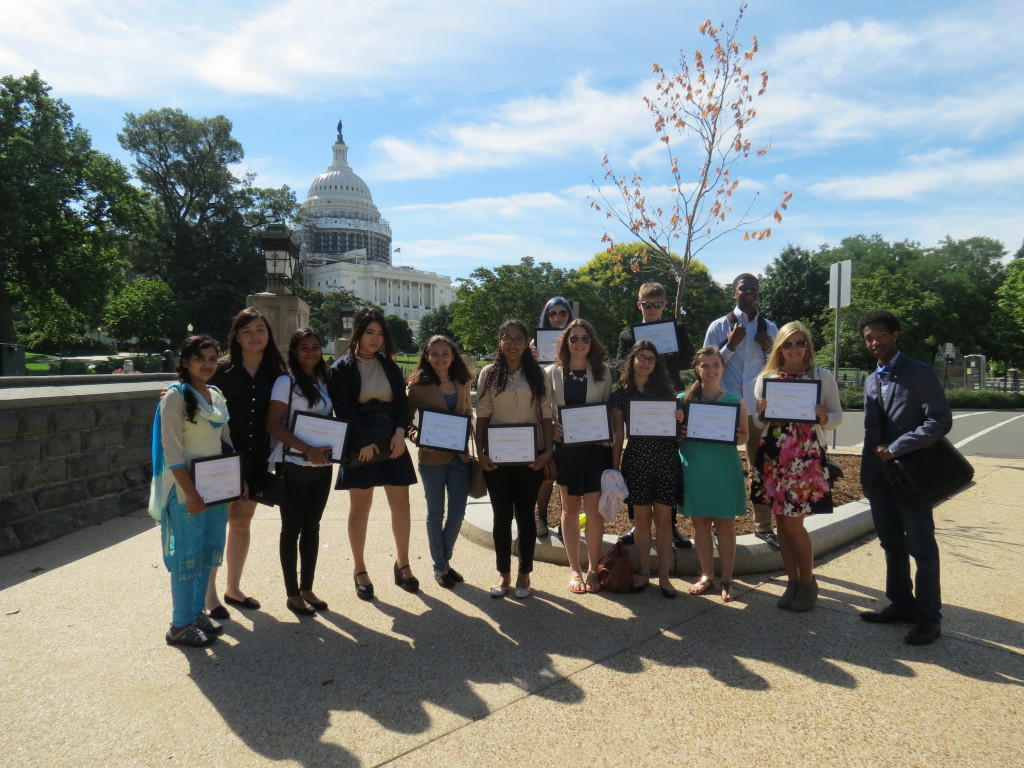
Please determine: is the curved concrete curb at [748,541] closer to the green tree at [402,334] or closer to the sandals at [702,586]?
the sandals at [702,586]

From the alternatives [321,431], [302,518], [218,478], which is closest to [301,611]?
[302,518]

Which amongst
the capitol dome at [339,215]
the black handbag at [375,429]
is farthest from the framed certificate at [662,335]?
the capitol dome at [339,215]

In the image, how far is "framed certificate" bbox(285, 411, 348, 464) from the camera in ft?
Result: 13.9

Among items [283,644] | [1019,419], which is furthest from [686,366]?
[1019,419]

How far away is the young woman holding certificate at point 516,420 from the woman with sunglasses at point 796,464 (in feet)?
4.87

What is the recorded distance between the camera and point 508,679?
3.44 metres

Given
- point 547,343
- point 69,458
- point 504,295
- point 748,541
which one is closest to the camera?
point 748,541

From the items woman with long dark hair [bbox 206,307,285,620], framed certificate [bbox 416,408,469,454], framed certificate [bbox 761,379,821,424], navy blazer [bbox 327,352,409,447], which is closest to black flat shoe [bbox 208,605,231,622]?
woman with long dark hair [bbox 206,307,285,620]

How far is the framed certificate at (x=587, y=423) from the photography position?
14.7ft

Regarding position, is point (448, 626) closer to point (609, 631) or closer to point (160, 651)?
point (609, 631)

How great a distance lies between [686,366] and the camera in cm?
552

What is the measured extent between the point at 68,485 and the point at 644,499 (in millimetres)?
5581

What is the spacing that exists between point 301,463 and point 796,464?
10.6ft

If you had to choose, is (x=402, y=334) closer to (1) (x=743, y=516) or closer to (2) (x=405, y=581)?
(1) (x=743, y=516)
